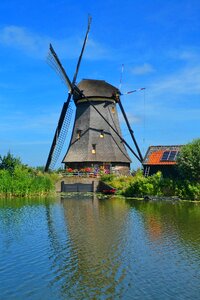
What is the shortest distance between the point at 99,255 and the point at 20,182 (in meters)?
20.2

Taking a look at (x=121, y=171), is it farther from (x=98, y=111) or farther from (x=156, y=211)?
(x=156, y=211)

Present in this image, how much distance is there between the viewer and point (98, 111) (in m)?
41.0

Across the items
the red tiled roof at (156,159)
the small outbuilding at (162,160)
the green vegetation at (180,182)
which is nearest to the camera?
the green vegetation at (180,182)

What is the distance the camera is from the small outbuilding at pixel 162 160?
33.2 meters

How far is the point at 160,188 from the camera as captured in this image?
3133 centimetres

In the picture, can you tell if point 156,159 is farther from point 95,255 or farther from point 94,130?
point 95,255

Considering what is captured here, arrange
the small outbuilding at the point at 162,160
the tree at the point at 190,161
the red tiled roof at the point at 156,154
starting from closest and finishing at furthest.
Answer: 1. the tree at the point at 190,161
2. the small outbuilding at the point at 162,160
3. the red tiled roof at the point at 156,154

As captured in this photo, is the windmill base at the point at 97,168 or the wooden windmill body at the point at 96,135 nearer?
the windmill base at the point at 97,168

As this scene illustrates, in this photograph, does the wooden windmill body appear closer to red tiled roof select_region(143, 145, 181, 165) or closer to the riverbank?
red tiled roof select_region(143, 145, 181, 165)

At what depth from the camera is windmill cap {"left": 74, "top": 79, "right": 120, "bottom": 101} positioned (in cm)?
4119

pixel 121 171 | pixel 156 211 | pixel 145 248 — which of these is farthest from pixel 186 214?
pixel 121 171

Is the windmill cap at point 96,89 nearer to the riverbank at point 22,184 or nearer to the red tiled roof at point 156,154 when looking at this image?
the red tiled roof at point 156,154

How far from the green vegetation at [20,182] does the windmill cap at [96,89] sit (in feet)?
35.0

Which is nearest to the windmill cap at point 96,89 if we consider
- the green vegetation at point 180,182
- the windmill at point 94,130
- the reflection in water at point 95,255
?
the windmill at point 94,130
